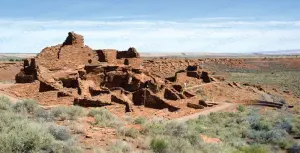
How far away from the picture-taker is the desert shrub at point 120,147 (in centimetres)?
953

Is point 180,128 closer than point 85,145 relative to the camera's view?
No

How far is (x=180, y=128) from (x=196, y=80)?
25598mm

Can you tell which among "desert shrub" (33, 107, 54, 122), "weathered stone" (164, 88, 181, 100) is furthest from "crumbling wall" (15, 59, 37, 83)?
"desert shrub" (33, 107, 54, 122)

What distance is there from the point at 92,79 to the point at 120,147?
16.2 meters

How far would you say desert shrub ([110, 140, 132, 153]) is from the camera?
9.53m

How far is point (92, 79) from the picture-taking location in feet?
83.8

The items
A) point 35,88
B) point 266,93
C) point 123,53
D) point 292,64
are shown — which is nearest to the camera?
point 35,88

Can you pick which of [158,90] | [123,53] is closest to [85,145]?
[158,90]

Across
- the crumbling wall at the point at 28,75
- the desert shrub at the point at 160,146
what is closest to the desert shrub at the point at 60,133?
the desert shrub at the point at 160,146

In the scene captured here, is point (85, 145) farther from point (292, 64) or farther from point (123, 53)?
point (292, 64)

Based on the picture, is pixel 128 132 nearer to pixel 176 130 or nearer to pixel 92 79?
pixel 176 130

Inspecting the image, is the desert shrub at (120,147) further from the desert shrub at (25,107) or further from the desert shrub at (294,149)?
the desert shrub at (294,149)

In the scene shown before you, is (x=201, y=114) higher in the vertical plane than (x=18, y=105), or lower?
lower

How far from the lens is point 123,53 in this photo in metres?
34.2
